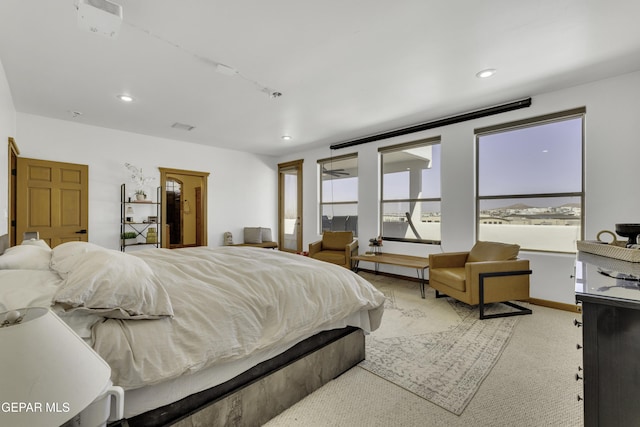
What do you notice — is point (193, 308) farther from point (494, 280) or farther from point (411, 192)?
point (411, 192)

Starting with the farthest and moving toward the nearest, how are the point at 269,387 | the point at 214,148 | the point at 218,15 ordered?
the point at 214,148 → the point at 218,15 → the point at 269,387

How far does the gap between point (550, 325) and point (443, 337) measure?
130 centimetres

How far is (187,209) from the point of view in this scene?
20.1 feet

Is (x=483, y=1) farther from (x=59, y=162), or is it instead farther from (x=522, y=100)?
(x=59, y=162)

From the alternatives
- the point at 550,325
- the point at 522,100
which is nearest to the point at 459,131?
the point at 522,100

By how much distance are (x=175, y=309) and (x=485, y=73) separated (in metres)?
3.59

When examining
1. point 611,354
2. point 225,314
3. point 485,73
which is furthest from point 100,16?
point 485,73

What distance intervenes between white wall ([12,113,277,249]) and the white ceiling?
459 mm

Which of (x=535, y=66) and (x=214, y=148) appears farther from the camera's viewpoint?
(x=214, y=148)

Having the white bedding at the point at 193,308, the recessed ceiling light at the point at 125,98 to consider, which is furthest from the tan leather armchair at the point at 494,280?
the recessed ceiling light at the point at 125,98

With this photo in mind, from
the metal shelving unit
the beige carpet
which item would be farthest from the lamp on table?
the metal shelving unit

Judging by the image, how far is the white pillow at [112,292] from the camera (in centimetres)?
113

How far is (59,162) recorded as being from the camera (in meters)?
4.43

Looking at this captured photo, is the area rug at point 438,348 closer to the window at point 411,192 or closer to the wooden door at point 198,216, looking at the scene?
the window at point 411,192
